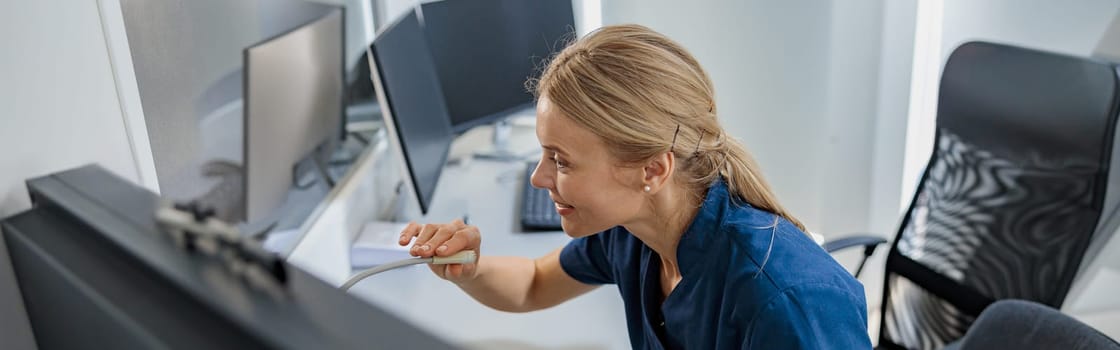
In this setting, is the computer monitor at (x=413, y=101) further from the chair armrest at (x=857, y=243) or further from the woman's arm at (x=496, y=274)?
the chair armrest at (x=857, y=243)

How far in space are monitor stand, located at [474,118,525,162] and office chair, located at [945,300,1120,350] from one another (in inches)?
48.0

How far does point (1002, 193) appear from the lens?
1610 millimetres

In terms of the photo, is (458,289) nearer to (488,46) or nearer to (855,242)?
(488,46)

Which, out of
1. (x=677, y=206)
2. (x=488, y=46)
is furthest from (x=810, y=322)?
(x=488, y=46)

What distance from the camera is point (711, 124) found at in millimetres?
1021

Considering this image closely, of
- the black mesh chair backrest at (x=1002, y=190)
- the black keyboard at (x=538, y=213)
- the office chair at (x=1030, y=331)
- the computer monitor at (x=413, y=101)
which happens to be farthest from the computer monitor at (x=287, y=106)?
the black mesh chair backrest at (x=1002, y=190)

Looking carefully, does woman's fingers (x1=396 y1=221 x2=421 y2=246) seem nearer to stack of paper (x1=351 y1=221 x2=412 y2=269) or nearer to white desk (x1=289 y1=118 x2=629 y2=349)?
white desk (x1=289 y1=118 x2=629 y2=349)

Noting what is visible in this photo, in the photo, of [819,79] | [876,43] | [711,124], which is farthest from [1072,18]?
[711,124]

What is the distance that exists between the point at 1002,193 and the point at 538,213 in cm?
89

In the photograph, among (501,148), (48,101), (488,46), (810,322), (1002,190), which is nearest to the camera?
(48,101)

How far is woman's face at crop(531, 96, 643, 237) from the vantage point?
978mm

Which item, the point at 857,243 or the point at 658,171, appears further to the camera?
the point at 857,243

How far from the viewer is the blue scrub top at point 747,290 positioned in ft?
3.12

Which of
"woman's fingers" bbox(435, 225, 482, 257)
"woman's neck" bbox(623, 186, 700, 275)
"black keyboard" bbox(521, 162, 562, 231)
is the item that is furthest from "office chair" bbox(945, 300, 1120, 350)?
"black keyboard" bbox(521, 162, 562, 231)
